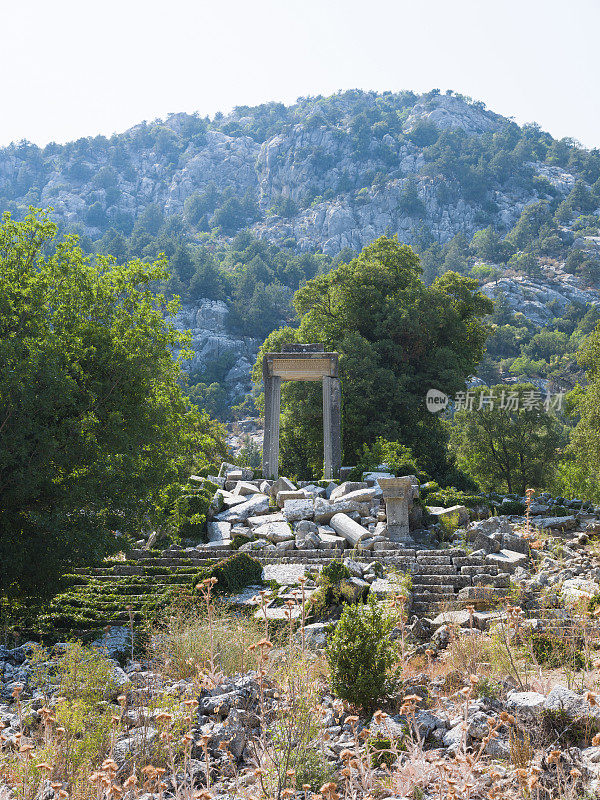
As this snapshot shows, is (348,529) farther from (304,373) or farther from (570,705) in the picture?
(570,705)

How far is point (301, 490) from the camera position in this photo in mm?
15055

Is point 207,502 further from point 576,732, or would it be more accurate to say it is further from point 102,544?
point 576,732

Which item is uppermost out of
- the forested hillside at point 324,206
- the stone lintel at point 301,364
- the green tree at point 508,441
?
the forested hillside at point 324,206

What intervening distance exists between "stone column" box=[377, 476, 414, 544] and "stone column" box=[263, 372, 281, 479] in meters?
5.18

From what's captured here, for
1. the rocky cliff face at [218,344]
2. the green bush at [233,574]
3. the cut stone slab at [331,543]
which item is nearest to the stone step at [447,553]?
the cut stone slab at [331,543]

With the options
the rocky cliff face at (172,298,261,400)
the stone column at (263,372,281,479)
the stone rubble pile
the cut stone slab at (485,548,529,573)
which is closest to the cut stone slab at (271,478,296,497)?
the stone column at (263,372,281,479)

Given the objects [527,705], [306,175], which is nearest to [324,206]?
[306,175]

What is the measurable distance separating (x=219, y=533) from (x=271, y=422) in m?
4.97

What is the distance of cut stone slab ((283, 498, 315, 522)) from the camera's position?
1395 cm

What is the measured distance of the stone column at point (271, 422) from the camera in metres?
17.9

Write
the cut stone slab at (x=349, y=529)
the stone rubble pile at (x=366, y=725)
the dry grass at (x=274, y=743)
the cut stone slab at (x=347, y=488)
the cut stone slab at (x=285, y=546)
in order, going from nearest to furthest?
1. the dry grass at (x=274, y=743)
2. the stone rubble pile at (x=366, y=725)
3. the cut stone slab at (x=285, y=546)
4. the cut stone slab at (x=349, y=529)
5. the cut stone slab at (x=347, y=488)

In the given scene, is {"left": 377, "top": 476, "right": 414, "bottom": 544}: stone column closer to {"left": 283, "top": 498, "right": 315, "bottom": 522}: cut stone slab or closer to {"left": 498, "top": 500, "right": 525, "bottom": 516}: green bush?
{"left": 283, "top": 498, "right": 315, "bottom": 522}: cut stone slab

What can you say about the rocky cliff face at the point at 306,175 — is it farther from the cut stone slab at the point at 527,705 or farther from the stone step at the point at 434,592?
the cut stone slab at the point at 527,705

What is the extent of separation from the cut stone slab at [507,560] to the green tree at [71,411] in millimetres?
5549
